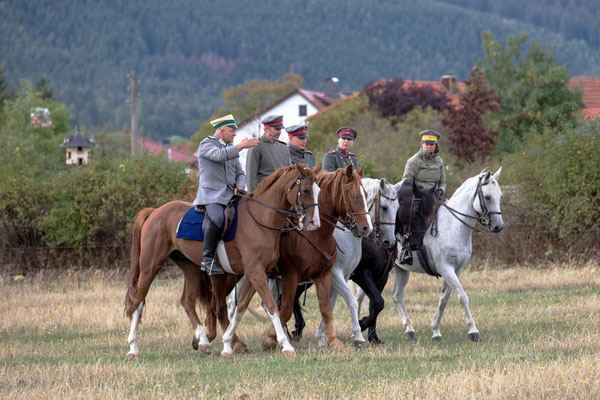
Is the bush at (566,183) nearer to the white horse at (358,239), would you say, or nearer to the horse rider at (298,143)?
the white horse at (358,239)

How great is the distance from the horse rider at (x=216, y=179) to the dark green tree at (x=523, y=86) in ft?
124

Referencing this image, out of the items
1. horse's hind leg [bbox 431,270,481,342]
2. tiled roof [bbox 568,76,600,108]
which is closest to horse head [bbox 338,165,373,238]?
horse's hind leg [bbox 431,270,481,342]

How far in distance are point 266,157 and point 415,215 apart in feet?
7.01

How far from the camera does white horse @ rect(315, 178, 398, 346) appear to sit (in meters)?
10.4

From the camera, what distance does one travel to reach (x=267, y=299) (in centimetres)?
955

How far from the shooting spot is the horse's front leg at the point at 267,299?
9492mm

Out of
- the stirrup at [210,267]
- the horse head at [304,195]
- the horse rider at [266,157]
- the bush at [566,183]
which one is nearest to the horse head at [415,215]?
the horse rider at [266,157]

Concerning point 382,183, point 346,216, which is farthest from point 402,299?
point 346,216

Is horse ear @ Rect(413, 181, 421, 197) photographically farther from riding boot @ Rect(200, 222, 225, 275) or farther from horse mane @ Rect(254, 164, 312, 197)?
riding boot @ Rect(200, 222, 225, 275)

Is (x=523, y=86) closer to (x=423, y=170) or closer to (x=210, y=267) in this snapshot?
(x=423, y=170)

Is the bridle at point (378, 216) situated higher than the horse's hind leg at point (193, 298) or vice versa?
the bridle at point (378, 216)

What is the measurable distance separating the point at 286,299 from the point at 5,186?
1330 centimetres

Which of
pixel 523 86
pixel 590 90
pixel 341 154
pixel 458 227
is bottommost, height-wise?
pixel 458 227

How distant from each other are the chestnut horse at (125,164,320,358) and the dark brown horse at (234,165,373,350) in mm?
386
